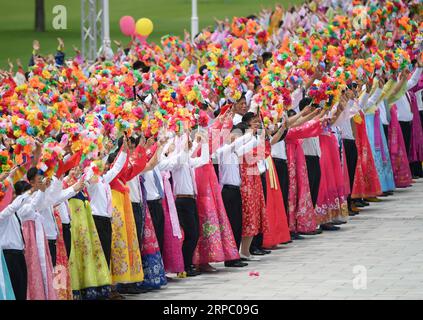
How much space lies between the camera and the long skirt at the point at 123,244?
1514 cm

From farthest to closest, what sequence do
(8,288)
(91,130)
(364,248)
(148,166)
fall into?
(364,248) → (148,166) → (91,130) → (8,288)

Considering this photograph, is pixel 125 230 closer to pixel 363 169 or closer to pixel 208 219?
pixel 208 219

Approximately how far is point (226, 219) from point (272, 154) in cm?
189

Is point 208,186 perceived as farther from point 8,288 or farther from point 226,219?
point 8,288

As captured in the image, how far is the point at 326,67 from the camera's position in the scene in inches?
810

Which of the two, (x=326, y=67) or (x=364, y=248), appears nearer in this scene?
(x=364, y=248)

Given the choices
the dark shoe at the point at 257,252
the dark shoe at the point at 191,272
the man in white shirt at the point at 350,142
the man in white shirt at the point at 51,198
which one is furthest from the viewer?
the man in white shirt at the point at 350,142

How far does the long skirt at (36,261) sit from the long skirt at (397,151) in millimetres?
10403

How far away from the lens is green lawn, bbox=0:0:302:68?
42.6 metres

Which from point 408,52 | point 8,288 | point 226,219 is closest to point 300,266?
point 226,219

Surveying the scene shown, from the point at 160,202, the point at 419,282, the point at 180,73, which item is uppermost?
the point at 180,73

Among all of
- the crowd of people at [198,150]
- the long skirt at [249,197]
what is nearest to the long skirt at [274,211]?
the crowd of people at [198,150]

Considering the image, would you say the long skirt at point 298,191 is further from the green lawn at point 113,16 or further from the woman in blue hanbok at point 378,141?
the green lawn at point 113,16

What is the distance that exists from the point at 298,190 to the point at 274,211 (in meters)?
1.05
